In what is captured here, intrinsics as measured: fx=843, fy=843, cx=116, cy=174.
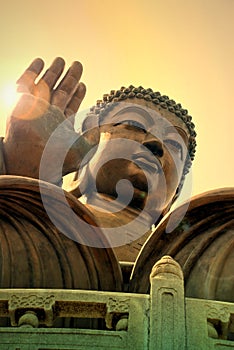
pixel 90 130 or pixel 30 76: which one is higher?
pixel 30 76

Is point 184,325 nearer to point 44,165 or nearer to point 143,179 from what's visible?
point 44,165

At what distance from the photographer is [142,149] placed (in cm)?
771

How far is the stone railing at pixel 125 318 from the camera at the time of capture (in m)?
3.98

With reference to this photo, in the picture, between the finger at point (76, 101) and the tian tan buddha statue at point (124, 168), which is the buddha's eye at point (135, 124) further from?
the finger at point (76, 101)

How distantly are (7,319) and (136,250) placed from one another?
220 centimetres

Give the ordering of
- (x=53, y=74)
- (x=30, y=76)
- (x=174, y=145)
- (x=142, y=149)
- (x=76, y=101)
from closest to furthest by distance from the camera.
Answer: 1. (x=30, y=76)
2. (x=53, y=74)
3. (x=76, y=101)
4. (x=142, y=149)
5. (x=174, y=145)

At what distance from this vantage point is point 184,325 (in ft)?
13.2

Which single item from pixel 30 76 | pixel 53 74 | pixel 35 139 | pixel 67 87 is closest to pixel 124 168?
pixel 67 87

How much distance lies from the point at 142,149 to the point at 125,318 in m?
3.66

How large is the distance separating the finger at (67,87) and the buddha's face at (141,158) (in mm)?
966

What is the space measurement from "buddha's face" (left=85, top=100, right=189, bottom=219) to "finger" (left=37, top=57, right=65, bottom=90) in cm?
111

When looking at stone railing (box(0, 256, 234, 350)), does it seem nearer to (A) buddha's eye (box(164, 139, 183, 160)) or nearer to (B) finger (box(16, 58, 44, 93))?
(B) finger (box(16, 58, 44, 93))

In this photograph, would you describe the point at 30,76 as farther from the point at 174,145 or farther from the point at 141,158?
the point at 174,145

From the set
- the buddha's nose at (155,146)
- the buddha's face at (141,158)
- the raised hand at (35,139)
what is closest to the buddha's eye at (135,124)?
the buddha's face at (141,158)
